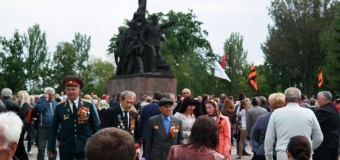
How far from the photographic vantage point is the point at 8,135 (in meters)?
4.11

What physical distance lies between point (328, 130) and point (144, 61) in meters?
19.6

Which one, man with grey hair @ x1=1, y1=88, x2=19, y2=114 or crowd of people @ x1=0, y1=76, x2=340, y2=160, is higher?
man with grey hair @ x1=1, y1=88, x2=19, y2=114

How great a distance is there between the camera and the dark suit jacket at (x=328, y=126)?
411 inches

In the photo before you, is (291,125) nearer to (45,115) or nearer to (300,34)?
(45,115)

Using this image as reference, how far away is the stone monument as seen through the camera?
28438 millimetres

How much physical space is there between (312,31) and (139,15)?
32649 millimetres

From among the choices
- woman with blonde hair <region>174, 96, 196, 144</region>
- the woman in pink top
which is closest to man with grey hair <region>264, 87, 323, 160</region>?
the woman in pink top

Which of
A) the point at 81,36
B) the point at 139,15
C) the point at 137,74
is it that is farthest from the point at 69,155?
the point at 81,36

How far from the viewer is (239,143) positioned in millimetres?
18844

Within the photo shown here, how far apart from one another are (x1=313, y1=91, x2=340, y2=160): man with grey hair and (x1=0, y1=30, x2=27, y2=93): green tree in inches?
1807

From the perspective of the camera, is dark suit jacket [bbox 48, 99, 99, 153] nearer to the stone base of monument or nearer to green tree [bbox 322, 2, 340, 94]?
the stone base of monument

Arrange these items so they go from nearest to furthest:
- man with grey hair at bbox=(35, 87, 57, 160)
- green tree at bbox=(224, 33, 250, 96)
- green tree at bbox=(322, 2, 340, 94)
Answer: man with grey hair at bbox=(35, 87, 57, 160) → green tree at bbox=(322, 2, 340, 94) → green tree at bbox=(224, 33, 250, 96)

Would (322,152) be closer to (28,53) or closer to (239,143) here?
(239,143)

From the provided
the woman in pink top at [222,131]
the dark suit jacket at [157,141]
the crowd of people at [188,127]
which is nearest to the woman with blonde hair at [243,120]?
the crowd of people at [188,127]
